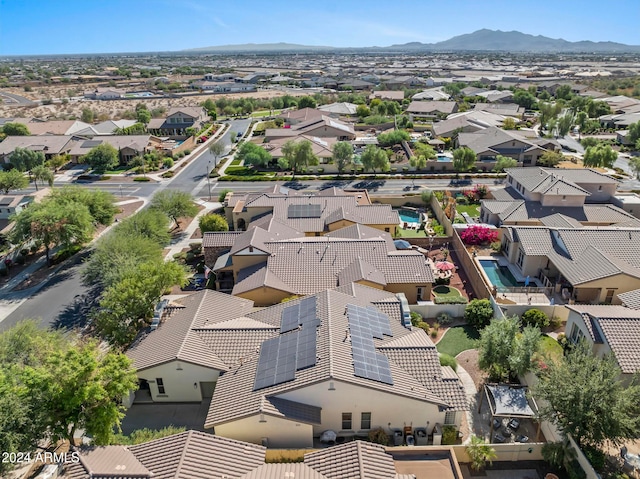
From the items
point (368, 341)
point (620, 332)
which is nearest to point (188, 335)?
point (368, 341)

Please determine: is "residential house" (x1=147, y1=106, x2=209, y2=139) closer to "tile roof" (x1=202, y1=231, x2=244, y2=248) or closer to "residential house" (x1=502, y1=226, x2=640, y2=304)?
"tile roof" (x1=202, y1=231, x2=244, y2=248)

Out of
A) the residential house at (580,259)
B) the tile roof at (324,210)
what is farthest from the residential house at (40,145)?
the residential house at (580,259)

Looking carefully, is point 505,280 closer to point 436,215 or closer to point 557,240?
point 557,240

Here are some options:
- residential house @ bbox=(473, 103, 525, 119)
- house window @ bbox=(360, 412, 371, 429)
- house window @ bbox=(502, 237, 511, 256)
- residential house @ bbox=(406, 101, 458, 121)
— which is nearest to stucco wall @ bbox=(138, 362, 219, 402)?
house window @ bbox=(360, 412, 371, 429)

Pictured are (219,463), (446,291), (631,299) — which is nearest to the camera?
(219,463)

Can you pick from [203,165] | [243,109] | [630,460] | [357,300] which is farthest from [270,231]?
[243,109]

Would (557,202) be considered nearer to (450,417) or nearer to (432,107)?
(450,417)
